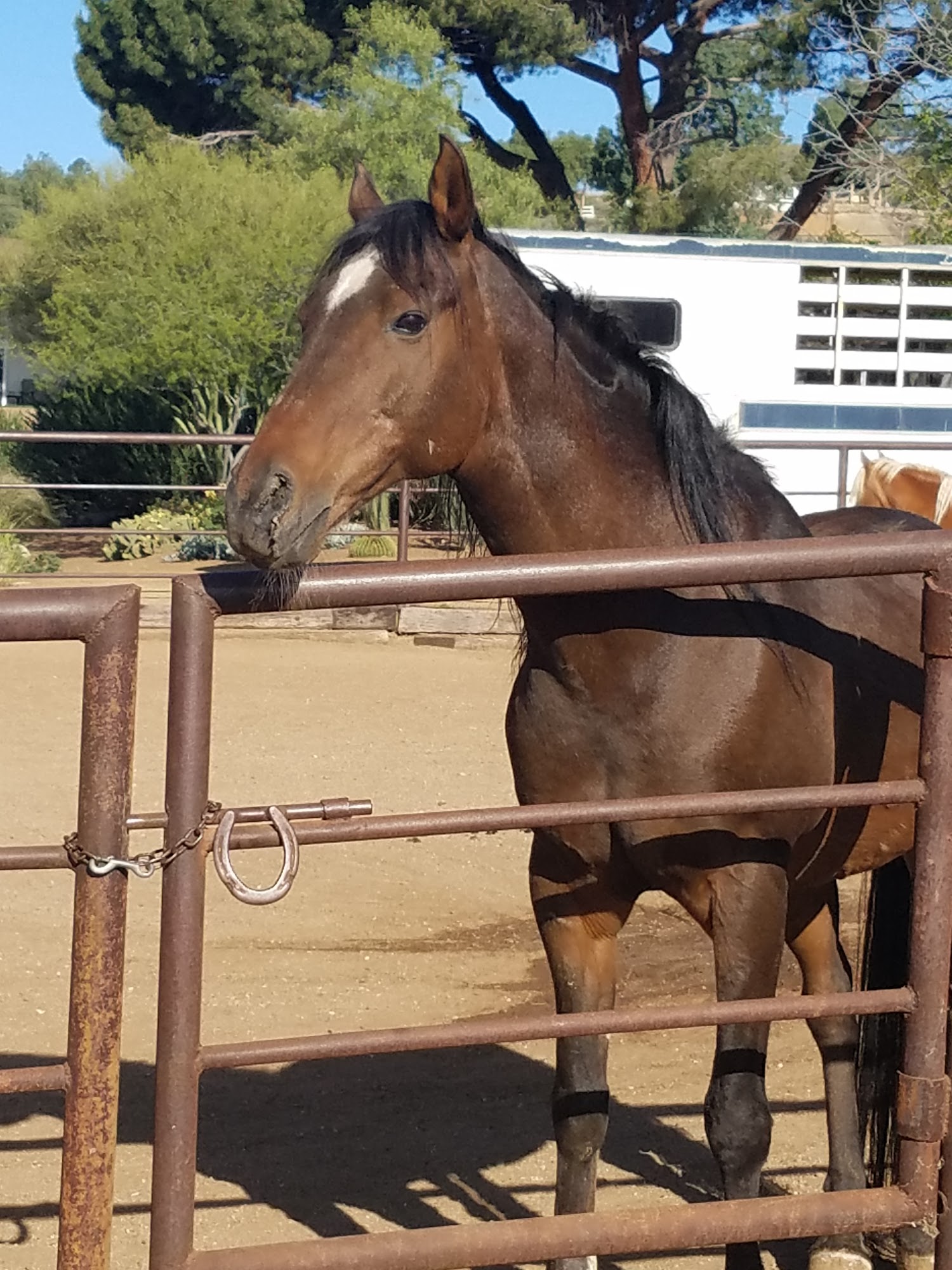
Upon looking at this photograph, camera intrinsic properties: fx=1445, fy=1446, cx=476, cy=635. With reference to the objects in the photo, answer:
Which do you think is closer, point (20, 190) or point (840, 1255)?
point (840, 1255)

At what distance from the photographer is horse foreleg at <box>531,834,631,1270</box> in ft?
9.54

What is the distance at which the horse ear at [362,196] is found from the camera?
307 centimetres

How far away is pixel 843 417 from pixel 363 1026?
34.4 ft

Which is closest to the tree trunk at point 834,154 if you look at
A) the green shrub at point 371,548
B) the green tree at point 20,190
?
the green shrub at point 371,548

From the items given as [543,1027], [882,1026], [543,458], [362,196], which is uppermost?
[362,196]

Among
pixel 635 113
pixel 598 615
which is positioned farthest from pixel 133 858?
pixel 635 113

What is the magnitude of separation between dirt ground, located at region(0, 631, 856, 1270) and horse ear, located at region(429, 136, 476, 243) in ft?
7.20

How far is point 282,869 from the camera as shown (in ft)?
6.36

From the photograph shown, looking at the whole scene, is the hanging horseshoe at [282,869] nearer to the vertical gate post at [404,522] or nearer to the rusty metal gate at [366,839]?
the rusty metal gate at [366,839]

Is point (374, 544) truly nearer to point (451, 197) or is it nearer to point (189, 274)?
point (189, 274)

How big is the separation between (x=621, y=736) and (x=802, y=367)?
11.6 m

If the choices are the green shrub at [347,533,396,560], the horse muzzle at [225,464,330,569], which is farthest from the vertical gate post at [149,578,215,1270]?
the green shrub at [347,533,396,560]

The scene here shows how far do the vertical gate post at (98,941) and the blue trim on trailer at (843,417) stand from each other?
1186cm

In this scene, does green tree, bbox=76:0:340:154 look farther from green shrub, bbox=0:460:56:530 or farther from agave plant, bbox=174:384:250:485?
green shrub, bbox=0:460:56:530
